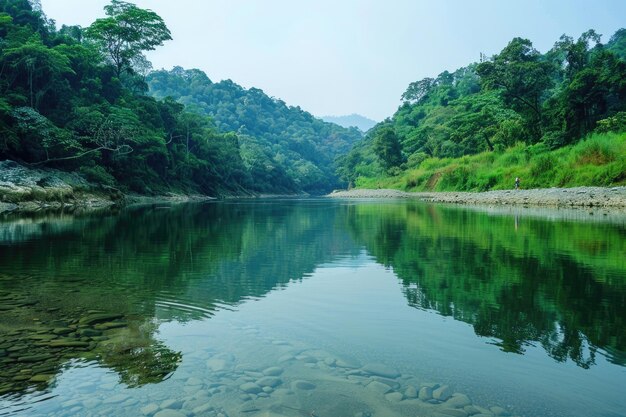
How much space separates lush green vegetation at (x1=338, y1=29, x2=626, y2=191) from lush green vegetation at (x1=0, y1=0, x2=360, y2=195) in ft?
105

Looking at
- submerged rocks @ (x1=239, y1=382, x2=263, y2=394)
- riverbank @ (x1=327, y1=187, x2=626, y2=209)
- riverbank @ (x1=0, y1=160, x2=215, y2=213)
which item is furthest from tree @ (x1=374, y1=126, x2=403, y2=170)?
submerged rocks @ (x1=239, y1=382, x2=263, y2=394)

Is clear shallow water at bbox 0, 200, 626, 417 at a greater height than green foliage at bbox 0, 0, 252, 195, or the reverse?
green foliage at bbox 0, 0, 252, 195

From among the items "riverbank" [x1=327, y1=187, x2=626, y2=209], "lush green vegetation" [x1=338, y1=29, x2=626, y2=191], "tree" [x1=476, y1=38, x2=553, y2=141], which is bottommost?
"riverbank" [x1=327, y1=187, x2=626, y2=209]

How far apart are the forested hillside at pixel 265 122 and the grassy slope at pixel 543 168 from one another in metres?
69.6

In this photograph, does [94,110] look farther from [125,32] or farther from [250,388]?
[250,388]

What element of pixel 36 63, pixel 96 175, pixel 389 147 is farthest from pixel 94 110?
pixel 389 147

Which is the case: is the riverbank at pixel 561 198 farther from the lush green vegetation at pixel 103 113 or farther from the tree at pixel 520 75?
the lush green vegetation at pixel 103 113

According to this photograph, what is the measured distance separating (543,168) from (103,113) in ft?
123

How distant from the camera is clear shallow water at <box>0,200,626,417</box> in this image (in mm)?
3642

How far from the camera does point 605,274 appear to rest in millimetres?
8141

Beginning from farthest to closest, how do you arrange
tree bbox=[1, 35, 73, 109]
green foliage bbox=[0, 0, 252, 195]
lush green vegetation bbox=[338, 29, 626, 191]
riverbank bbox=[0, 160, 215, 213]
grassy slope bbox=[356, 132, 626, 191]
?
tree bbox=[1, 35, 73, 109] < green foliage bbox=[0, 0, 252, 195] < lush green vegetation bbox=[338, 29, 626, 191] < riverbank bbox=[0, 160, 215, 213] < grassy slope bbox=[356, 132, 626, 191]

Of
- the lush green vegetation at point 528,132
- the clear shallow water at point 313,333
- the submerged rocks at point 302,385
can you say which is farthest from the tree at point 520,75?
the submerged rocks at point 302,385

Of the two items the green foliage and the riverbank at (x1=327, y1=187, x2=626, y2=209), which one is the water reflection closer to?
the riverbank at (x1=327, y1=187, x2=626, y2=209)

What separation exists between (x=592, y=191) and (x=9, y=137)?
117 feet
